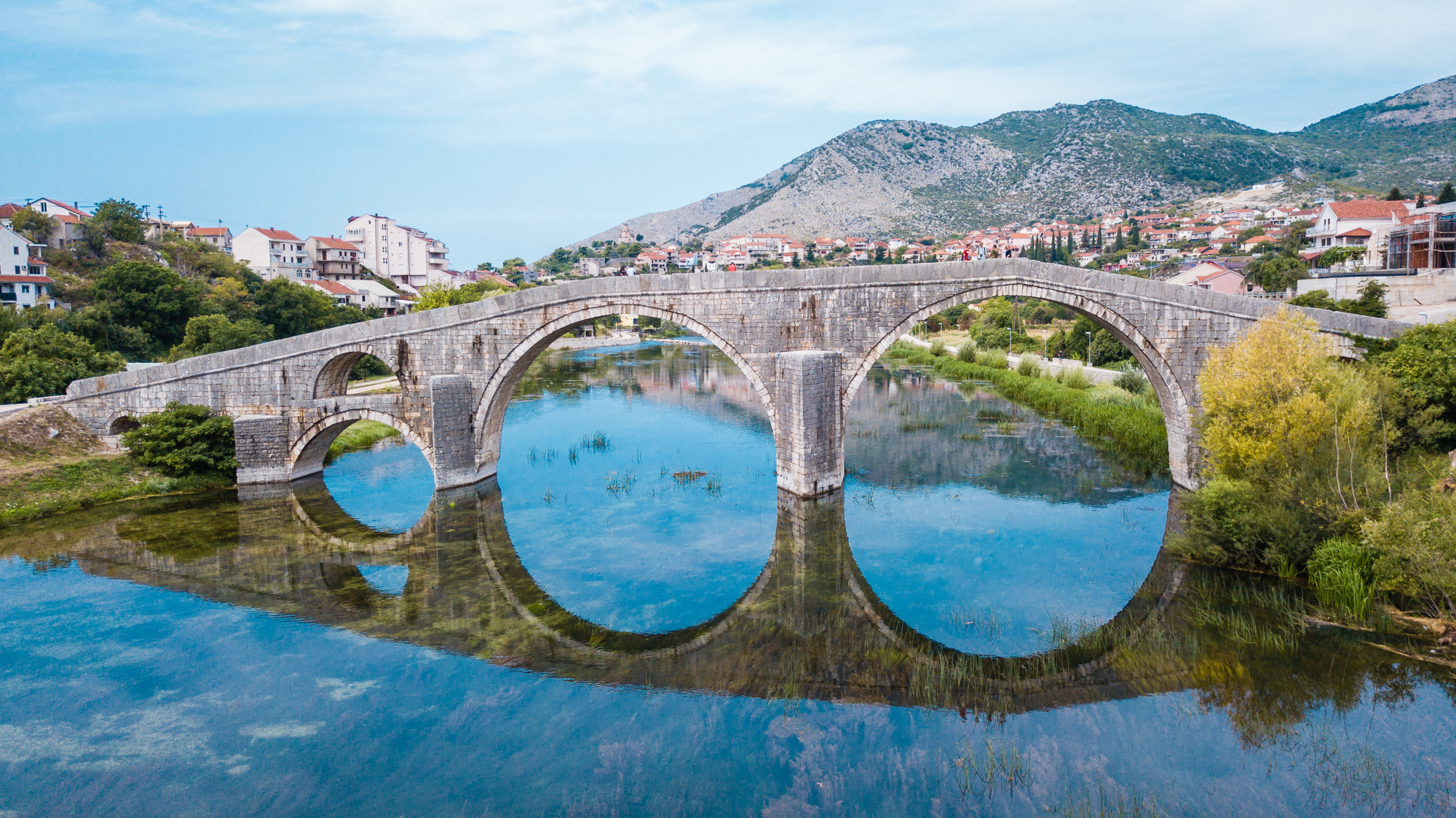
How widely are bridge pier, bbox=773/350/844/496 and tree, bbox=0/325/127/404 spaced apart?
1709 centimetres

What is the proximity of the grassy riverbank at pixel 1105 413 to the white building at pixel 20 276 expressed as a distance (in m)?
37.2

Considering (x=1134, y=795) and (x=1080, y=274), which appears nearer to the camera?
(x=1134, y=795)

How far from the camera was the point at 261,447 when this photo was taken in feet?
47.7

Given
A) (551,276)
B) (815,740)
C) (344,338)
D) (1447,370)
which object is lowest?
(815,740)

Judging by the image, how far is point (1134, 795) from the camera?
5652 mm

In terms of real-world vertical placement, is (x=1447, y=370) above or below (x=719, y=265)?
below

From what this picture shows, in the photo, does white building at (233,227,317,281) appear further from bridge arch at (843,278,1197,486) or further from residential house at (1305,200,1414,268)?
residential house at (1305,200,1414,268)

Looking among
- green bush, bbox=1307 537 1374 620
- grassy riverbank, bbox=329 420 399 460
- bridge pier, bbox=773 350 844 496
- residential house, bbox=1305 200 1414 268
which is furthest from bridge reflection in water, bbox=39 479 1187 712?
residential house, bbox=1305 200 1414 268

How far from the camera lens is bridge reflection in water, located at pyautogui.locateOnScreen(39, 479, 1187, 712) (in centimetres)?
752

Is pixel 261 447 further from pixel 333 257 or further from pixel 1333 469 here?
pixel 333 257

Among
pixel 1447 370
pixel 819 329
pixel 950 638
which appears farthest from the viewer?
pixel 819 329

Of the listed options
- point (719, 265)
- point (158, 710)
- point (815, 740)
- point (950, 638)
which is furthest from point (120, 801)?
point (719, 265)

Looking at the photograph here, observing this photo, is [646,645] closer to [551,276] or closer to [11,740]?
[11,740]

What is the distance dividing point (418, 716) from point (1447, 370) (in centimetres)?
1390
